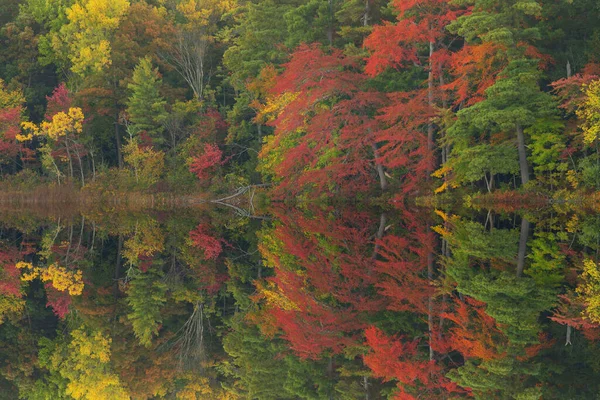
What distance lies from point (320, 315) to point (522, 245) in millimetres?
6632

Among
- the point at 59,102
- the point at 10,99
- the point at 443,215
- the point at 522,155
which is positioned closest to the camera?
the point at 443,215

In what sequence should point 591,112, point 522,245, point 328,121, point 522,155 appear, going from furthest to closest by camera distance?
point 328,121, point 522,155, point 591,112, point 522,245

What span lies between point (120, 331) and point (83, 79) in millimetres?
36287

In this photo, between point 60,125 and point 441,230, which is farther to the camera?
point 60,125

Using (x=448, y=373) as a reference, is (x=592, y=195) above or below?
below

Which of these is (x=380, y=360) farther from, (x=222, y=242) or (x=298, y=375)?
(x=222, y=242)

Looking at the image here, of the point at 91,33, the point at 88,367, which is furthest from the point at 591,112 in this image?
the point at 91,33

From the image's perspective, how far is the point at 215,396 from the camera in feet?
29.4

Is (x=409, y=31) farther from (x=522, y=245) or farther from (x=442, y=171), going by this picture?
(x=522, y=245)

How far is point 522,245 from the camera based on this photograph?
16.6 meters

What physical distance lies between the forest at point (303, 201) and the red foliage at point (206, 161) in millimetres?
191

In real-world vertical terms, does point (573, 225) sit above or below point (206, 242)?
above

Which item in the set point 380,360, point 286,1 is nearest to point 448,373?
point 380,360

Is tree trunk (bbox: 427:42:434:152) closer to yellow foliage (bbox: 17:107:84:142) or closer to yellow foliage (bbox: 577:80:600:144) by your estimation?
yellow foliage (bbox: 577:80:600:144)
